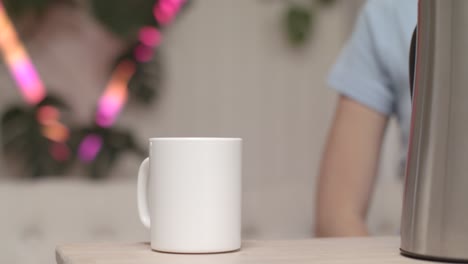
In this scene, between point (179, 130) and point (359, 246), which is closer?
point (359, 246)

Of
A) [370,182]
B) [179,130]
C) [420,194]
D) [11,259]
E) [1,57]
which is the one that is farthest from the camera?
[179,130]

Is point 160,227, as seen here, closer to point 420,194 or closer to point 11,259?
point 420,194

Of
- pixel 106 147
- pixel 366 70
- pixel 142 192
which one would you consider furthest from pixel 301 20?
pixel 142 192

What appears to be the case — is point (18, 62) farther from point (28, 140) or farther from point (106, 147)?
point (106, 147)

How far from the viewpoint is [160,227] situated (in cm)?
50

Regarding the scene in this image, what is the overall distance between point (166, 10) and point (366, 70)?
1766 mm

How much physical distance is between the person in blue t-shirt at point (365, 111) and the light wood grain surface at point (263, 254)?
15.0 inches

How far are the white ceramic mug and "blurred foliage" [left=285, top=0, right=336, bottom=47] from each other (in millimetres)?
2267

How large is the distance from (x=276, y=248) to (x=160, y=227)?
80 mm

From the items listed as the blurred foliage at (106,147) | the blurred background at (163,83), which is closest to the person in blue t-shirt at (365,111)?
the blurred background at (163,83)

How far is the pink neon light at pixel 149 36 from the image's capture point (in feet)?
8.52

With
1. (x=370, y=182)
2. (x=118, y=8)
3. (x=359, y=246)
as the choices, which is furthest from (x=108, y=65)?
(x=359, y=246)

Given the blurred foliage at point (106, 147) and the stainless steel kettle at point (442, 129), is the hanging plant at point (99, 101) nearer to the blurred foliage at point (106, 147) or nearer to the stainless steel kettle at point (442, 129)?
the blurred foliage at point (106, 147)

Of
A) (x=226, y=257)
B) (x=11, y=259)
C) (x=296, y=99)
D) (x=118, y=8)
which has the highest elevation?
(x=118, y=8)
